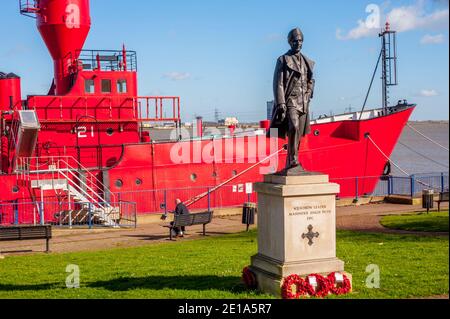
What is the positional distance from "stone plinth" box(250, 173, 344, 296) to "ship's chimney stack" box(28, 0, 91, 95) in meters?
19.1

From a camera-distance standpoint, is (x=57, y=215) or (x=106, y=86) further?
(x=106, y=86)

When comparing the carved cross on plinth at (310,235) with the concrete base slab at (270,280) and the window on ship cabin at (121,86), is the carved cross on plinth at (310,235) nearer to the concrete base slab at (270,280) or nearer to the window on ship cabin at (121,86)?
the concrete base slab at (270,280)

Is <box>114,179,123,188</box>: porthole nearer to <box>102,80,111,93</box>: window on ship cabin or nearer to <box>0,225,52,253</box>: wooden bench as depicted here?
<box>102,80,111,93</box>: window on ship cabin

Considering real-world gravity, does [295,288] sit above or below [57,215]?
above

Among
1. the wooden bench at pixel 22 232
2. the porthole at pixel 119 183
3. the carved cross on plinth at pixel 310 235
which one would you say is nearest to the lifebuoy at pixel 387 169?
the porthole at pixel 119 183

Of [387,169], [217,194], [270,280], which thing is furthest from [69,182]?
[270,280]

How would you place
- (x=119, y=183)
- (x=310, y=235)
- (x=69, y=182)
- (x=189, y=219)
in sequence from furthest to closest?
(x=119, y=183) < (x=69, y=182) < (x=189, y=219) < (x=310, y=235)

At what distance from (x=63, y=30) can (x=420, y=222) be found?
16.9 metres

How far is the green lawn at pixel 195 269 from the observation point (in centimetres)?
932

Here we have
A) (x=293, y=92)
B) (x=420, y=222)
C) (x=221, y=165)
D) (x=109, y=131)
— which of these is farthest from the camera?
(x=109, y=131)

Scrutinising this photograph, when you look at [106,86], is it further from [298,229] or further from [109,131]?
[298,229]

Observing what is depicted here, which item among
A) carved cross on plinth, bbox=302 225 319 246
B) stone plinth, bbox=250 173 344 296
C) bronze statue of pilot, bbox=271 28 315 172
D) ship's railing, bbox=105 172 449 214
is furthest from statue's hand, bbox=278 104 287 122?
ship's railing, bbox=105 172 449 214

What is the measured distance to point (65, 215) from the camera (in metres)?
21.7

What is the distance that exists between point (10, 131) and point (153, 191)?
6.26 m
